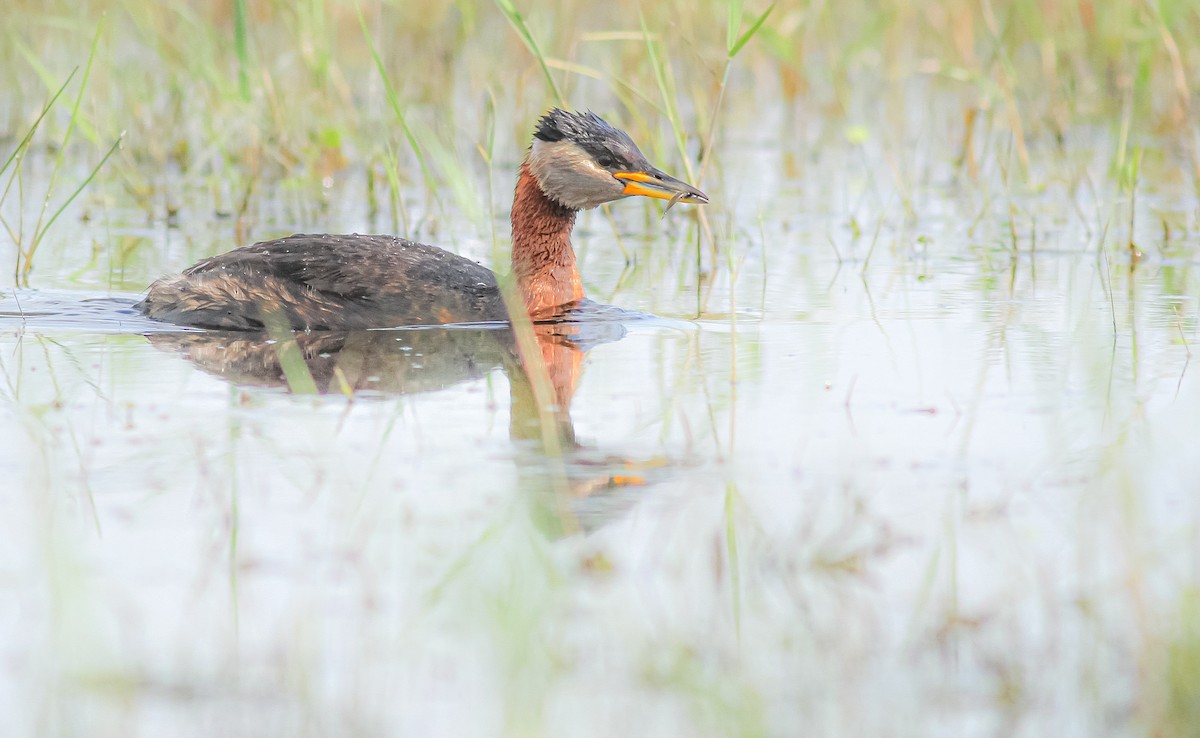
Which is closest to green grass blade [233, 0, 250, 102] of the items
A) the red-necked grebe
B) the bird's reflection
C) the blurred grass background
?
the blurred grass background

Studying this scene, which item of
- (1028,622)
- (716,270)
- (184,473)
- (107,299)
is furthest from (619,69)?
(1028,622)

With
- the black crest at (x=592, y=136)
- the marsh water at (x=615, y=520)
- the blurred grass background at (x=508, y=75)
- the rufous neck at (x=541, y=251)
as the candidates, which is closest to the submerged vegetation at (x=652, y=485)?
the marsh water at (x=615, y=520)

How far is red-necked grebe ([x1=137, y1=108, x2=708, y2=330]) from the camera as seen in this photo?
7316 mm

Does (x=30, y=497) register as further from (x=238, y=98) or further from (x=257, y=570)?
(x=238, y=98)

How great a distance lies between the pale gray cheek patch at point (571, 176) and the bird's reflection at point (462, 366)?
0.76m

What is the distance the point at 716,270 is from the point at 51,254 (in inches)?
126

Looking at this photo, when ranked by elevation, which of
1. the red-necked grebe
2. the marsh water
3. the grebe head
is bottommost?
the marsh water

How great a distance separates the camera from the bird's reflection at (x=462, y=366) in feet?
15.1

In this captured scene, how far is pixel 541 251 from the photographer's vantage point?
25.9 ft

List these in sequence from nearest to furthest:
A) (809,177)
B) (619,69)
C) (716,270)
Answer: (716,270), (809,177), (619,69)

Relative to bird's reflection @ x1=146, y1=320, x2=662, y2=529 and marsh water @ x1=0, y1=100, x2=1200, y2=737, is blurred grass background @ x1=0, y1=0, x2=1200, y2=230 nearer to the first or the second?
bird's reflection @ x1=146, y1=320, x2=662, y2=529

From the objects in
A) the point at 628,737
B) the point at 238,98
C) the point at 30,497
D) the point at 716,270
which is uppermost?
the point at 238,98

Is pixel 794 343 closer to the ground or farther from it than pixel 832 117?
closer to the ground

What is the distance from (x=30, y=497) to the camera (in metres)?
4.14
